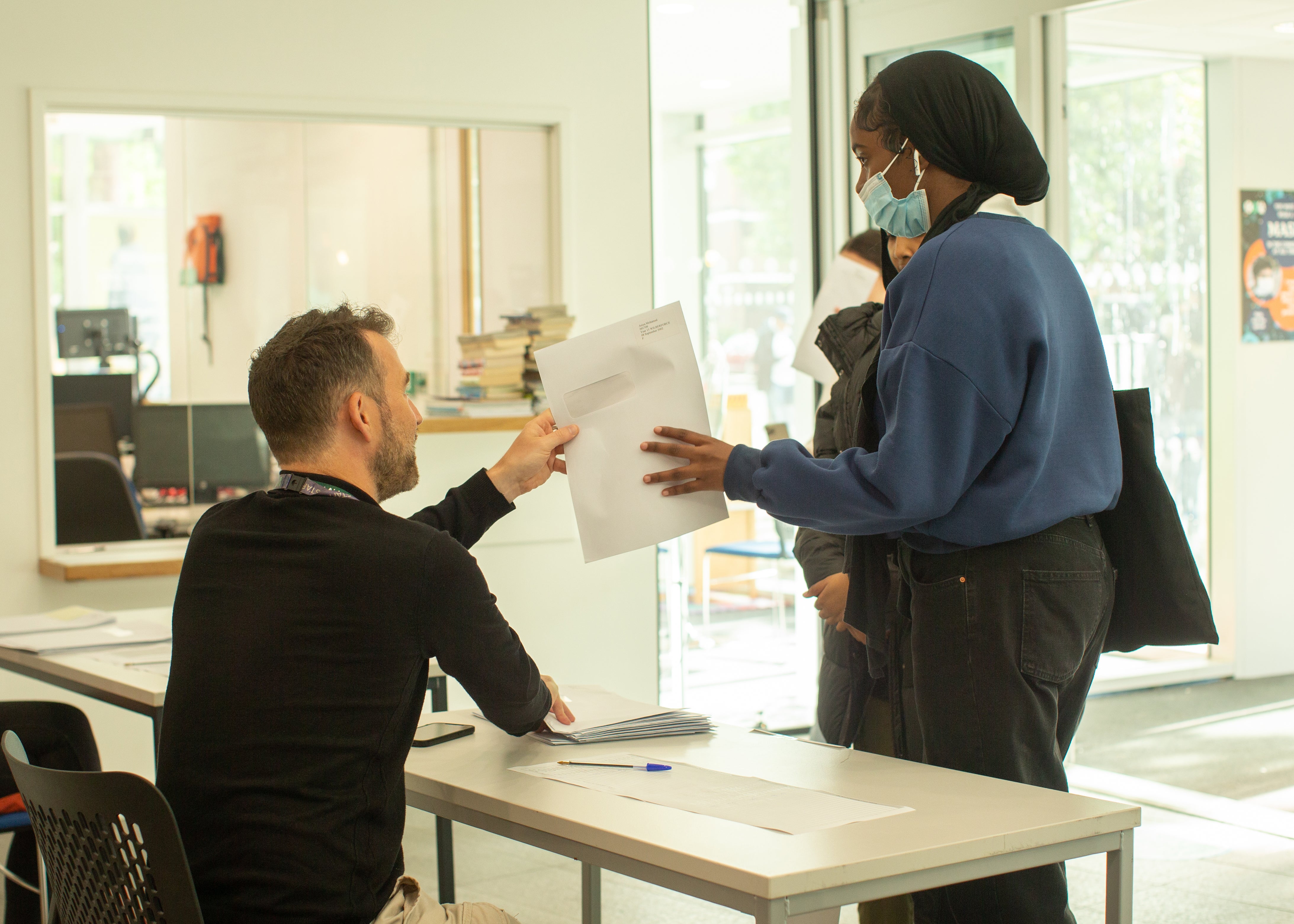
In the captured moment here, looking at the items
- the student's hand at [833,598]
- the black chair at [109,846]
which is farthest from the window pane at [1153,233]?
the black chair at [109,846]

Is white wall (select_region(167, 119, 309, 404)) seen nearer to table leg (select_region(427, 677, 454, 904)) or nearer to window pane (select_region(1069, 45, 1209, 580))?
table leg (select_region(427, 677, 454, 904))

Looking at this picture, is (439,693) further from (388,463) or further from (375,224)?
(375,224)

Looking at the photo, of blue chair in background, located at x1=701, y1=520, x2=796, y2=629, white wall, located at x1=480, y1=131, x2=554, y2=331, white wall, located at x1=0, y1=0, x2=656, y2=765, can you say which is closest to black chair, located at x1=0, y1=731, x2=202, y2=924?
white wall, located at x1=0, y1=0, x2=656, y2=765

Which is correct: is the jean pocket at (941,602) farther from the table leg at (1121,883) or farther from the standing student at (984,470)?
the table leg at (1121,883)

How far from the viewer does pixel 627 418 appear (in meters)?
1.88

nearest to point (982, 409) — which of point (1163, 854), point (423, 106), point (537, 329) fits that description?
point (1163, 854)

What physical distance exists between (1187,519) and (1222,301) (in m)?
0.90

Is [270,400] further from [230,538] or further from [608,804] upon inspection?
[608,804]

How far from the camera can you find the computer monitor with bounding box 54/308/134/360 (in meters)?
4.42

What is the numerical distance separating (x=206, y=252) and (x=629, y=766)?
14.9 ft

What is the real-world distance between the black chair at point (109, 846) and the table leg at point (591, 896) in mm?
764

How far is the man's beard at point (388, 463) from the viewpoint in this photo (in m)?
1.65

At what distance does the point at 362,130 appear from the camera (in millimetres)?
5215

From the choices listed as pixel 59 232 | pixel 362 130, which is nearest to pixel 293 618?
pixel 362 130
